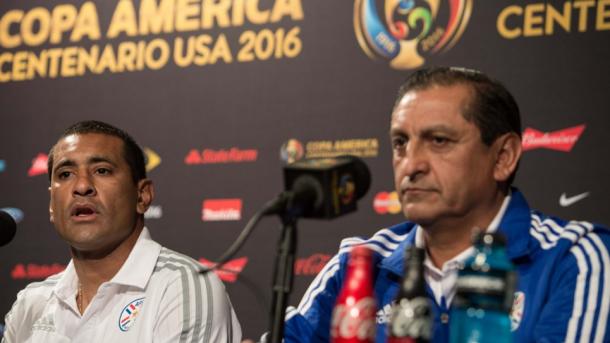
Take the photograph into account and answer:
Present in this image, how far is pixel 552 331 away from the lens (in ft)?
5.61

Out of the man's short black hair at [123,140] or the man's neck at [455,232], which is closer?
the man's neck at [455,232]

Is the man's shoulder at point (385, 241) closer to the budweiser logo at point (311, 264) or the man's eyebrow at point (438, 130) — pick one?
the man's eyebrow at point (438, 130)

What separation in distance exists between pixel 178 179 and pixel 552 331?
282 centimetres

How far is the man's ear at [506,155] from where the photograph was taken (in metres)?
1.96

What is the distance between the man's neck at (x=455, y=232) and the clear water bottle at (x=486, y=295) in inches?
25.8

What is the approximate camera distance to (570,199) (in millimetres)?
3535

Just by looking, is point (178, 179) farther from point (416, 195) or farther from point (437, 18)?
point (416, 195)

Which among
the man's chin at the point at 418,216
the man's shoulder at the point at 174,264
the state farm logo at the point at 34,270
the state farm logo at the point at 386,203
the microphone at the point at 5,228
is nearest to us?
the man's chin at the point at 418,216

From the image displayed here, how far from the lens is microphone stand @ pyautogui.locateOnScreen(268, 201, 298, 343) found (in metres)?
1.44

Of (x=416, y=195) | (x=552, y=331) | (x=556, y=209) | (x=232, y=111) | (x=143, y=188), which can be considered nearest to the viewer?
(x=552, y=331)

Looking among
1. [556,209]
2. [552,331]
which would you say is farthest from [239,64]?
[552,331]

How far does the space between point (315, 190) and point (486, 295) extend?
378 mm

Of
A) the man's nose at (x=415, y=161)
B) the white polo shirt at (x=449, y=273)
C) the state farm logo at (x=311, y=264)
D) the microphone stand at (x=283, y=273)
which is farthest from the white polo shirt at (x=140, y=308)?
the state farm logo at (x=311, y=264)

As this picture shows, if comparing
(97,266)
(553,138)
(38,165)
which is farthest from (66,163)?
(38,165)
